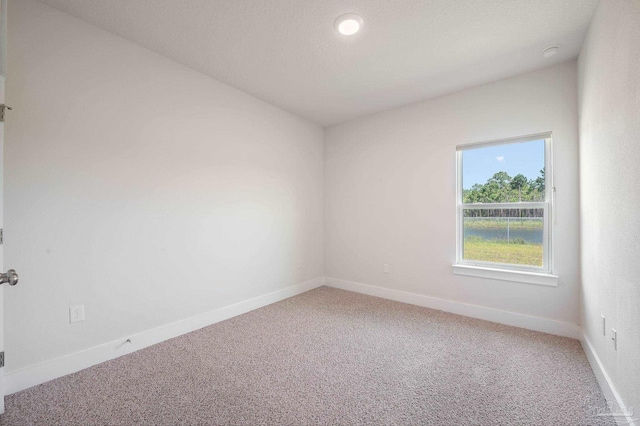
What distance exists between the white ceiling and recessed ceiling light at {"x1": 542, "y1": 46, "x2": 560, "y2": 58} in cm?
5

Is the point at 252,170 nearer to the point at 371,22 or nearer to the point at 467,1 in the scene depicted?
the point at 371,22

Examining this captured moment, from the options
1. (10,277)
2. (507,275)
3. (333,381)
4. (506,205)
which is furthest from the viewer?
(506,205)

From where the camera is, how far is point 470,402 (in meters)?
1.63

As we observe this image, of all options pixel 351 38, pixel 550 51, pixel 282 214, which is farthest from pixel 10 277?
pixel 550 51

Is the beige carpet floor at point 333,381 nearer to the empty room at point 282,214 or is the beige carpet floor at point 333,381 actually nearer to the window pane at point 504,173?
the empty room at point 282,214

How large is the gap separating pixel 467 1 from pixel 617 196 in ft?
5.05

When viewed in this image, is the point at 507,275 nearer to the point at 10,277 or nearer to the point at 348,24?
the point at 348,24

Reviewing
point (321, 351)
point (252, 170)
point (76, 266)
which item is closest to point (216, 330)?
A: point (321, 351)

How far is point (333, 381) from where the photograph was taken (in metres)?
1.84

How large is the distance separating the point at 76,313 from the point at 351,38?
118 inches

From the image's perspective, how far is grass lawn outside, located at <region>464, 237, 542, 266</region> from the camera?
2.74 metres

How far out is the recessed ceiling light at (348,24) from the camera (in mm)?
1943

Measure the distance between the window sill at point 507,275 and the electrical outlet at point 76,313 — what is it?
11.6 feet

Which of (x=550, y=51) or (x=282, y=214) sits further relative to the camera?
(x=282, y=214)
